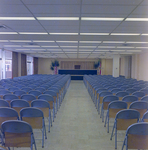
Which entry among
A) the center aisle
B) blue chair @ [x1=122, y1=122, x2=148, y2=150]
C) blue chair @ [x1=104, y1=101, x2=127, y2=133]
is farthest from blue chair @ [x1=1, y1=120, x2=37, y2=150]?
blue chair @ [x1=104, y1=101, x2=127, y2=133]

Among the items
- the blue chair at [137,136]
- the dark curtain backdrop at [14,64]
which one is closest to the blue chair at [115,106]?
the blue chair at [137,136]

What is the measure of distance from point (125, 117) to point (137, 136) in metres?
0.78

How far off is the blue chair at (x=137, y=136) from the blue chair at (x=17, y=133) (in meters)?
1.64

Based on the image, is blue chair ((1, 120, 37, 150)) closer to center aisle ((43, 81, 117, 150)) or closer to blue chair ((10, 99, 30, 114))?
center aisle ((43, 81, 117, 150))

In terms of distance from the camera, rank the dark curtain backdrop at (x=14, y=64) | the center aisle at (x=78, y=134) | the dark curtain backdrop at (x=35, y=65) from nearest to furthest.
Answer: the center aisle at (x=78, y=134) < the dark curtain backdrop at (x=14, y=64) < the dark curtain backdrop at (x=35, y=65)

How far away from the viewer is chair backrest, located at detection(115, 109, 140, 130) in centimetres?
352

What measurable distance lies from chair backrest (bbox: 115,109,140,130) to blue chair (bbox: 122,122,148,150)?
73cm

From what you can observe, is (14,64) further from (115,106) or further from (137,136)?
(137,136)

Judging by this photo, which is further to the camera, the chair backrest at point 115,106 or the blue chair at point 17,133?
the chair backrest at point 115,106

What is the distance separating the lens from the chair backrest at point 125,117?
139 inches

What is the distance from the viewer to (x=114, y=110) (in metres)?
4.52

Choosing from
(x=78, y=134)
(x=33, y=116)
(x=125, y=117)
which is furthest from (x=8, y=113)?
(x=125, y=117)

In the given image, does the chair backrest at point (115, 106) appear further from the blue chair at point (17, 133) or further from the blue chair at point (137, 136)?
the blue chair at point (17, 133)

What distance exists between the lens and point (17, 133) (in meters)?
2.86
